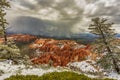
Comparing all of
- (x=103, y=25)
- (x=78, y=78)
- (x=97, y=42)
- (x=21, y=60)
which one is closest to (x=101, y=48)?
(x=97, y=42)

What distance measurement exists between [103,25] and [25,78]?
2438cm

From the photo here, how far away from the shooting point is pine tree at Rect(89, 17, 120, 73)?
3688 cm

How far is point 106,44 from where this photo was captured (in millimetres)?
37812

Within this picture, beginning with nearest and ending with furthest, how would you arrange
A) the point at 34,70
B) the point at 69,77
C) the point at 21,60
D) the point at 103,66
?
1. the point at 69,77
2. the point at 34,70
3. the point at 103,66
4. the point at 21,60

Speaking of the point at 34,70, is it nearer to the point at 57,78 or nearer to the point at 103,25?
the point at 57,78

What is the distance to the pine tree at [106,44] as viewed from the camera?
1452 inches

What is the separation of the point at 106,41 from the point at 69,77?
22.6m

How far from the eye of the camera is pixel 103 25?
38.1m

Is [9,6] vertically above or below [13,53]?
above

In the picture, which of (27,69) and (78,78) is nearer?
(78,78)

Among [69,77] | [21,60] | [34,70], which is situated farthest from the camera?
[21,60]

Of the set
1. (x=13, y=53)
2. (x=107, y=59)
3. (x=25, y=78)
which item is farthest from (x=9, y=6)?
(x=25, y=78)

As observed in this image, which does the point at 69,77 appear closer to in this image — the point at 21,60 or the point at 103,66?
the point at 103,66

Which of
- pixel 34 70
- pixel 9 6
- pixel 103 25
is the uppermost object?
pixel 9 6
